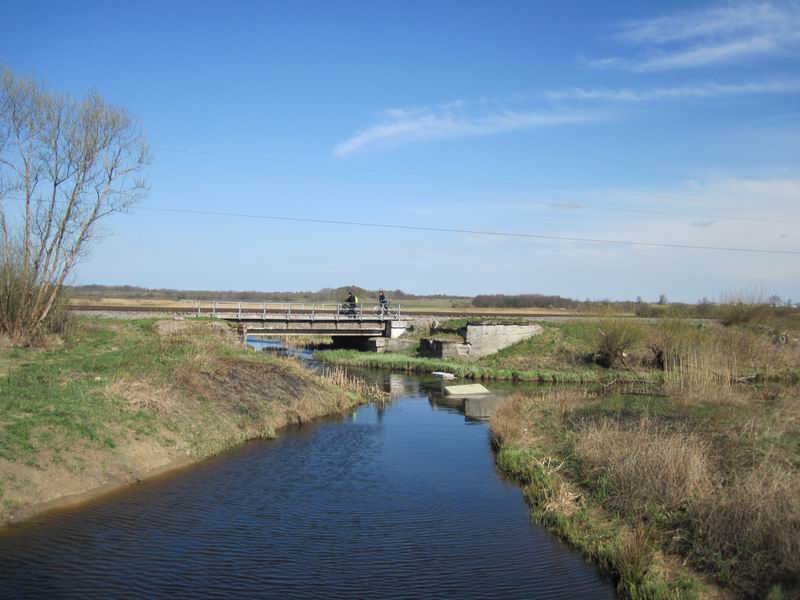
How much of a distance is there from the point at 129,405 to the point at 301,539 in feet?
26.7

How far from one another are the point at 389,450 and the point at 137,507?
27.9 ft

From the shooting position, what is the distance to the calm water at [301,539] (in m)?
10.8

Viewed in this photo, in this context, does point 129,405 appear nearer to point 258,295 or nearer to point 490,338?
point 490,338

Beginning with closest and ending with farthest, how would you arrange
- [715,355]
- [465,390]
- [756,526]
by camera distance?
[756,526]
[715,355]
[465,390]

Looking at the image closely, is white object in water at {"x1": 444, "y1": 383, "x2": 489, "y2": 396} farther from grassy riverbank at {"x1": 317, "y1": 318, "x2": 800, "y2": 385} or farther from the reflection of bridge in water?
the reflection of bridge in water

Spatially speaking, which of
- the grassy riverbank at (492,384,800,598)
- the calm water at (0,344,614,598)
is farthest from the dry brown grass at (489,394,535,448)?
the calm water at (0,344,614,598)

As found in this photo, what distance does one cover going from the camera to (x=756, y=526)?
10141mm

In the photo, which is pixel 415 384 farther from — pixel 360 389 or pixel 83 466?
pixel 83 466

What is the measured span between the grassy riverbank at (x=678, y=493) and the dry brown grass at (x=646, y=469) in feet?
0.08

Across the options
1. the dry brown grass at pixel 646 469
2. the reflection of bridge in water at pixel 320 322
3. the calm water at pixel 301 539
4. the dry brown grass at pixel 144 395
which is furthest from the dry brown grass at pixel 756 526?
the reflection of bridge in water at pixel 320 322

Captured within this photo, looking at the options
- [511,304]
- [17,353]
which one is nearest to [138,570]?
[17,353]

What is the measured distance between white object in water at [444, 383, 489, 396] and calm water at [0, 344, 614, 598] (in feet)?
46.4

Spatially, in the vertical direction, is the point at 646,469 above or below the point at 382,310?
below

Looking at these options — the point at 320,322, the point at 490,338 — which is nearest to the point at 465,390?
the point at 490,338
